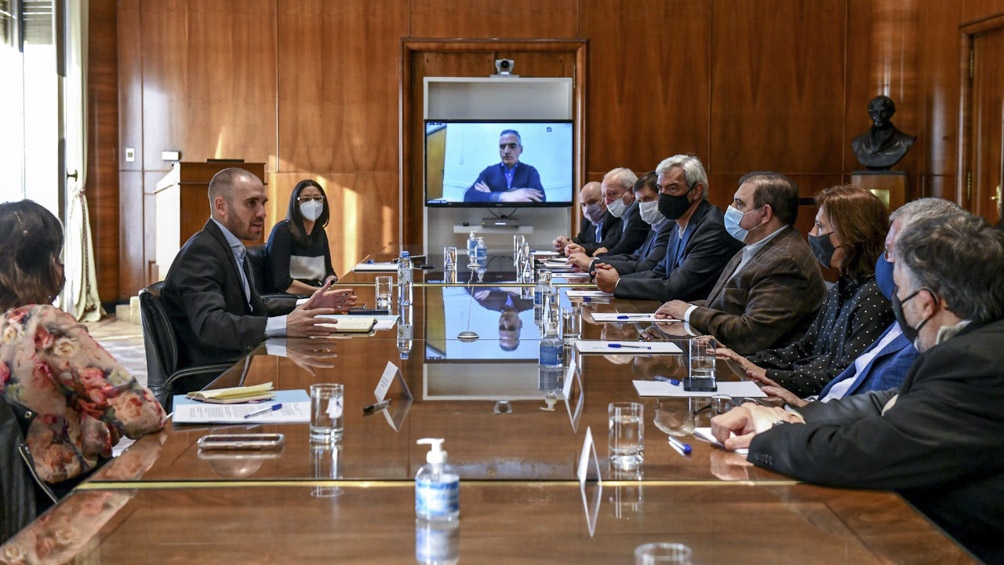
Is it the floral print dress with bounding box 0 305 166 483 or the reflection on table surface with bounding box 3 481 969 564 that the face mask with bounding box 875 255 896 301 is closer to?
the reflection on table surface with bounding box 3 481 969 564

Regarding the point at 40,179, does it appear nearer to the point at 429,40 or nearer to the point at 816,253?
the point at 429,40

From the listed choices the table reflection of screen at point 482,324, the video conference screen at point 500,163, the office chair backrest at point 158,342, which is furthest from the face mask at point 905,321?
the video conference screen at point 500,163

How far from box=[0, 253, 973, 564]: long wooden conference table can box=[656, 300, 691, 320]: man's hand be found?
174 cm

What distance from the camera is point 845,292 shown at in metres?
3.68

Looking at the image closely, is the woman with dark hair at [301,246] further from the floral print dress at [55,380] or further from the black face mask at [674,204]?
the floral print dress at [55,380]

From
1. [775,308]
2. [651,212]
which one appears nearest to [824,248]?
[775,308]

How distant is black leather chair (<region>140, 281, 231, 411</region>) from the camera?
3877mm

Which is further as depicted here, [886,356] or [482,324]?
[482,324]

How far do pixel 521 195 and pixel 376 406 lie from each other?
8.28 m

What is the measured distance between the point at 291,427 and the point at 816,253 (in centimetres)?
216

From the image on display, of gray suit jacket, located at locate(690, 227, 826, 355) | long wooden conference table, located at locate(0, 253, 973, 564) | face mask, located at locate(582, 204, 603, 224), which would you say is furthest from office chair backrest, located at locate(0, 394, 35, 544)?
face mask, located at locate(582, 204, 603, 224)

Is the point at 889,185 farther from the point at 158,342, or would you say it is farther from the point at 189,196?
the point at 158,342

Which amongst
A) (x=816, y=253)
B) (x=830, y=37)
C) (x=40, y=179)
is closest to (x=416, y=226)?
(x=40, y=179)

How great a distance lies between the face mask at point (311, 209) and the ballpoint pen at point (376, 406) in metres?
4.49
